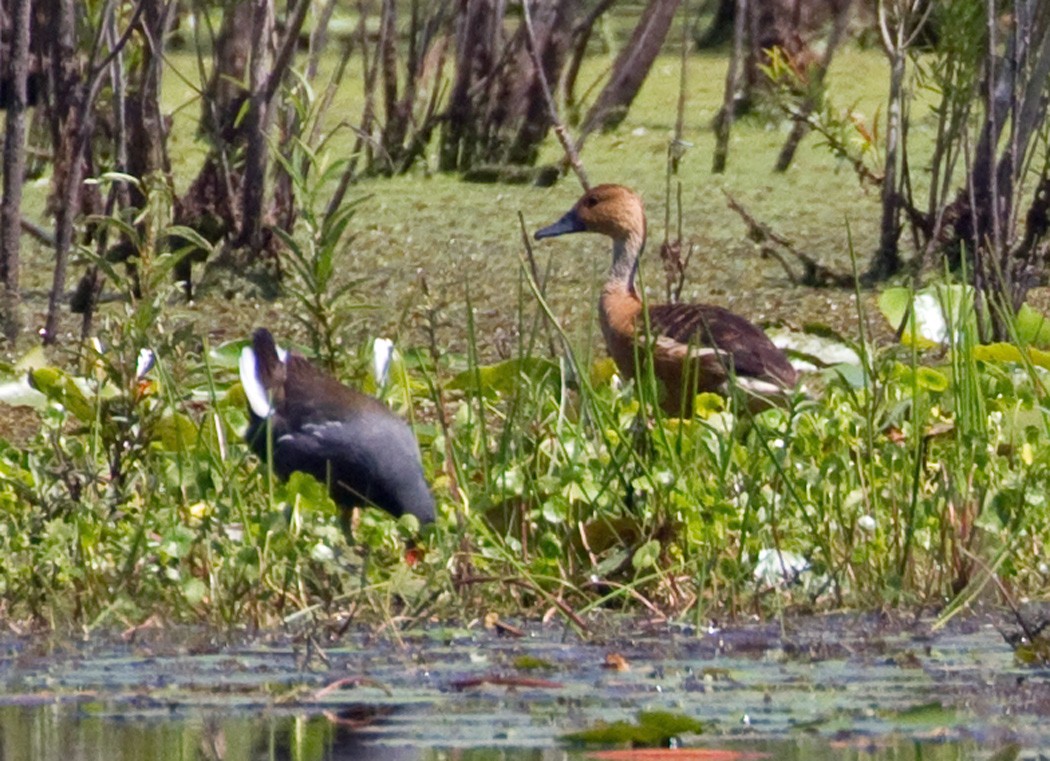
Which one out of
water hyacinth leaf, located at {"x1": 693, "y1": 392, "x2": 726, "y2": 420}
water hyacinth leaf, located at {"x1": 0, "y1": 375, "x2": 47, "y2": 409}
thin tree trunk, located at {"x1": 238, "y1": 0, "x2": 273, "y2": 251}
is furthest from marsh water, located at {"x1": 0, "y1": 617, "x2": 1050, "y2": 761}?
thin tree trunk, located at {"x1": 238, "y1": 0, "x2": 273, "y2": 251}

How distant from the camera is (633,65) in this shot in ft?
29.5

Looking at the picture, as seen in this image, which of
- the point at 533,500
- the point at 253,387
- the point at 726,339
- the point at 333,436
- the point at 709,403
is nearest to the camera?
the point at 533,500

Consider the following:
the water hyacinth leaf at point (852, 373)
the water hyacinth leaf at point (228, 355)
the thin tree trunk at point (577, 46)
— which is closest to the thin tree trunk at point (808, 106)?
the thin tree trunk at point (577, 46)

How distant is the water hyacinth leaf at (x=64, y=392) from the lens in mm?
4707

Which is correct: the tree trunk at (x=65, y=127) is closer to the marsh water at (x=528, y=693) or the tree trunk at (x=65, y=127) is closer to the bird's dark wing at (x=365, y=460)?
the bird's dark wing at (x=365, y=460)

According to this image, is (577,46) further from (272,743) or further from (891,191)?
(272,743)

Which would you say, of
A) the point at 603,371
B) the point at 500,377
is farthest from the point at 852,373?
the point at 603,371

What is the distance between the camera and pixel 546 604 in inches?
140

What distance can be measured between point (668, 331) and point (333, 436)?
4.57 ft

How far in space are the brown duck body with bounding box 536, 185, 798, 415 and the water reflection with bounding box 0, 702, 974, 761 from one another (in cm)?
174

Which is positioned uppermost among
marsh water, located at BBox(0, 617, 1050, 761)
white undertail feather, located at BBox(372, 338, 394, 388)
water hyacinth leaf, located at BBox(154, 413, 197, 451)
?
marsh water, located at BBox(0, 617, 1050, 761)

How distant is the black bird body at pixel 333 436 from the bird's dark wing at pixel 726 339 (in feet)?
3.45

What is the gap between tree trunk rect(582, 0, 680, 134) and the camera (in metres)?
8.48

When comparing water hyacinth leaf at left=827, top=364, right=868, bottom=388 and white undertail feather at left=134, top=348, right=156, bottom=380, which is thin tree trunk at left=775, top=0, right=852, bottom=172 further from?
white undertail feather at left=134, top=348, right=156, bottom=380
